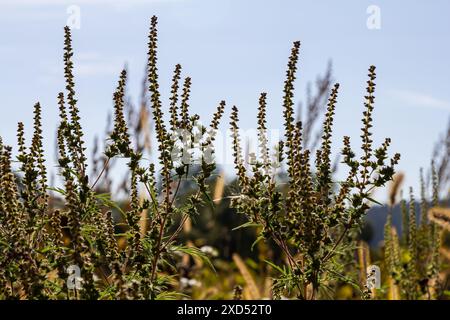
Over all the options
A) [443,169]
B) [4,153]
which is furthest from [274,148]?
[443,169]

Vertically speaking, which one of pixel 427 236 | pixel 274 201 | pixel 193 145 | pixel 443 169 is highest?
pixel 193 145

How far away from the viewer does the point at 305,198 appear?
4.68 m

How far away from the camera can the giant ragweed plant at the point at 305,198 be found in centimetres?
470

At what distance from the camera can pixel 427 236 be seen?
30.8 feet

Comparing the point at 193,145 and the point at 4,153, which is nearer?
the point at 4,153

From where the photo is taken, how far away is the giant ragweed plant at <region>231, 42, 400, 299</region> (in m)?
4.70
